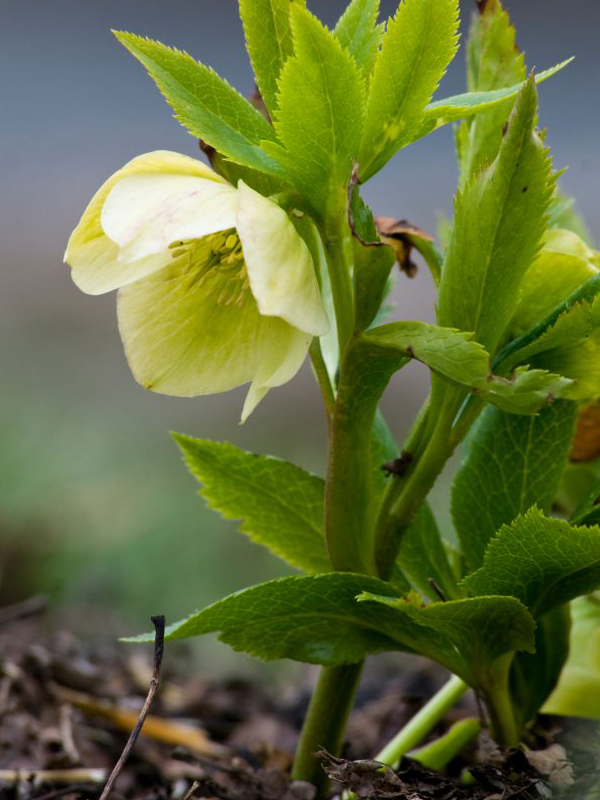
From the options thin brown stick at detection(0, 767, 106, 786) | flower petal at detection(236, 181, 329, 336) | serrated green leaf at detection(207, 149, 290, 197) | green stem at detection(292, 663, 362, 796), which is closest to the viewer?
flower petal at detection(236, 181, 329, 336)

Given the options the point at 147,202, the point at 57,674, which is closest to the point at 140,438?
the point at 57,674

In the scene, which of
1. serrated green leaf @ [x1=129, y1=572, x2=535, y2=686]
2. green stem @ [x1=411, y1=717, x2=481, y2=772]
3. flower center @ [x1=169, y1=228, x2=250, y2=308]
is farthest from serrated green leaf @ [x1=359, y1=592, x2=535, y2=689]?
flower center @ [x1=169, y1=228, x2=250, y2=308]

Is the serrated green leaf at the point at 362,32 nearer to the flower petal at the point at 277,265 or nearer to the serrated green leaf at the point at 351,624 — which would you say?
the flower petal at the point at 277,265

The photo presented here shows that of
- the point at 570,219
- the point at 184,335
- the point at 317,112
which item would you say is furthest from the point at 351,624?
the point at 570,219

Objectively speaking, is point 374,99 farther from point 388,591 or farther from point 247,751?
point 247,751

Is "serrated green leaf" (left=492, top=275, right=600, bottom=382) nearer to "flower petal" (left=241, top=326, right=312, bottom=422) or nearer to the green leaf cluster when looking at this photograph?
the green leaf cluster

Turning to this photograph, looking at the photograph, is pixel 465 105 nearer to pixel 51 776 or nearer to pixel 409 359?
pixel 409 359
